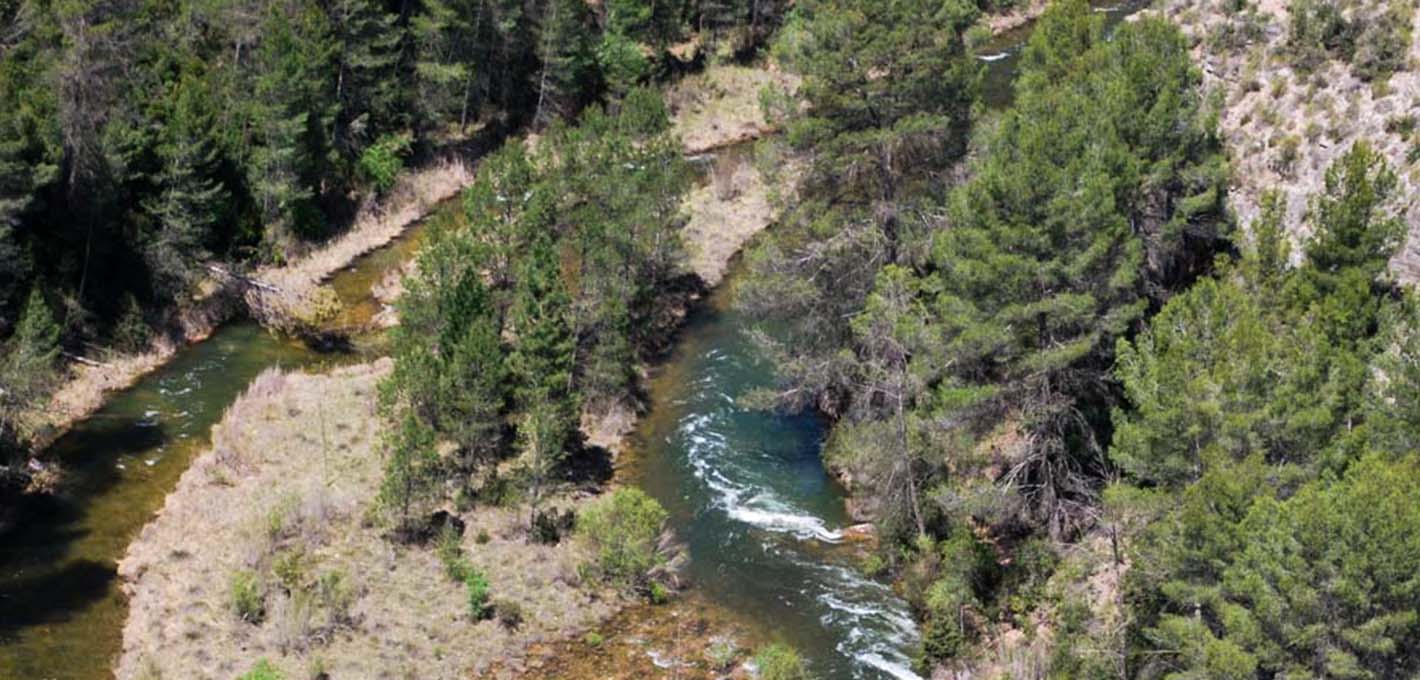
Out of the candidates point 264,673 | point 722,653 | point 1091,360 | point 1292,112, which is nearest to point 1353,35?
point 1292,112

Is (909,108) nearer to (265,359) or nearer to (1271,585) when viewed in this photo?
(1271,585)

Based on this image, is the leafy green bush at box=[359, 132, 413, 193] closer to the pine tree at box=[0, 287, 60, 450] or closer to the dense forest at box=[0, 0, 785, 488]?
the dense forest at box=[0, 0, 785, 488]

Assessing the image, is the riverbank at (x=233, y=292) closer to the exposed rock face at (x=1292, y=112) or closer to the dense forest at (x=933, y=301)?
Answer: the dense forest at (x=933, y=301)

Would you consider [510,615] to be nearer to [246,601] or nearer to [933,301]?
[246,601]

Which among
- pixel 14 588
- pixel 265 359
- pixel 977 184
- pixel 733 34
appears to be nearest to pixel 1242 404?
pixel 977 184

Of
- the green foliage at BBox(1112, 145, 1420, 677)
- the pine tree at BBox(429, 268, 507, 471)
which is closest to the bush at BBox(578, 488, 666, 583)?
the pine tree at BBox(429, 268, 507, 471)

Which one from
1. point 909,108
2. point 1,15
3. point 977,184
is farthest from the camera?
point 1,15
